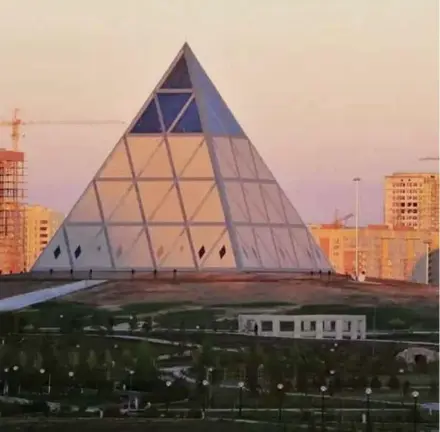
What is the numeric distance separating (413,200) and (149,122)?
2891 mm

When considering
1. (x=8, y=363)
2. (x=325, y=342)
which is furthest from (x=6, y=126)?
(x=325, y=342)

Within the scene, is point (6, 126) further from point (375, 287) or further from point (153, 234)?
point (375, 287)

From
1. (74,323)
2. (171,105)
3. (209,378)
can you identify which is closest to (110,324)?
(74,323)

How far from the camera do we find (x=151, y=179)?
16.0 meters

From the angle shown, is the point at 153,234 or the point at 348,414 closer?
the point at 348,414

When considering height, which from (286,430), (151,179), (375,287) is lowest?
(286,430)

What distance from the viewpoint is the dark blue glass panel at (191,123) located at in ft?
54.2

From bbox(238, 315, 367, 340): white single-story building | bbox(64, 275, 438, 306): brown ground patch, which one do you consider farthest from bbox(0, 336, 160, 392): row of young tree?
bbox(238, 315, 367, 340): white single-story building

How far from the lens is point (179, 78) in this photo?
51.6 ft

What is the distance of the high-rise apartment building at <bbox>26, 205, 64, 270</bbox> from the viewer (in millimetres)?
15344

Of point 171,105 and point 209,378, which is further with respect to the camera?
point 171,105

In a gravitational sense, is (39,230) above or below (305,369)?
above

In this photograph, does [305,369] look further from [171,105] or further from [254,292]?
[171,105]

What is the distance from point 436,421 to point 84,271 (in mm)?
4000
